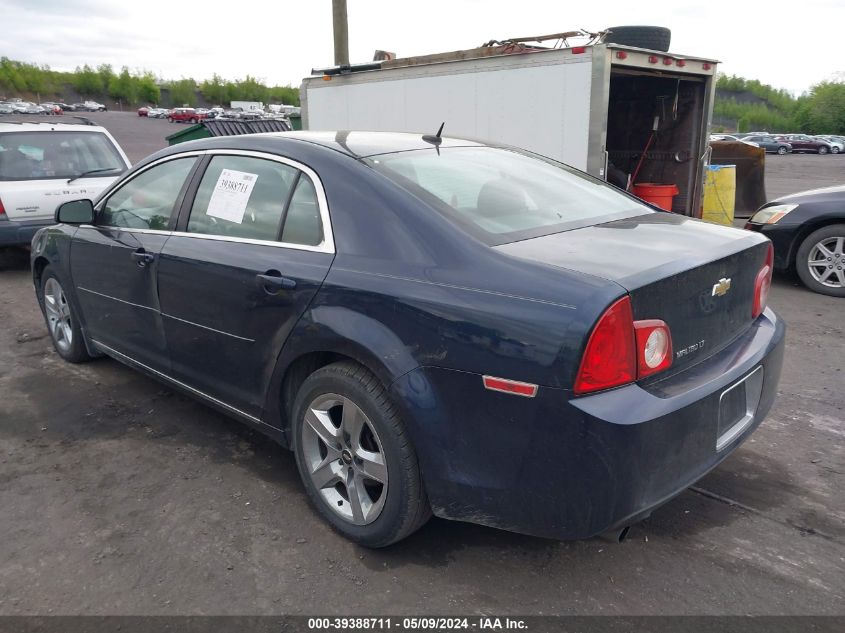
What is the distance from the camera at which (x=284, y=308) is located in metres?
2.90

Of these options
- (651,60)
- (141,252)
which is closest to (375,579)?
(141,252)

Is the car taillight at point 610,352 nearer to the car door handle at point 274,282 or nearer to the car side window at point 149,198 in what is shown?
the car door handle at point 274,282

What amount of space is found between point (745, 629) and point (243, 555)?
1.85 meters

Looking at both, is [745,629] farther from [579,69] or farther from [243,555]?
[579,69]

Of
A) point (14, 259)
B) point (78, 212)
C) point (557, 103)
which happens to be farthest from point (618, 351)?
point (14, 259)

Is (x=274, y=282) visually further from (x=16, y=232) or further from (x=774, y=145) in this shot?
(x=774, y=145)

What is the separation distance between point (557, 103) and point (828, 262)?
10.3ft

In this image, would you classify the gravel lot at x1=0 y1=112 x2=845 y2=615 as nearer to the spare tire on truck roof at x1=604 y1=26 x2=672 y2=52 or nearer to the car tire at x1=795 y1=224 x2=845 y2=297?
the car tire at x1=795 y1=224 x2=845 y2=297

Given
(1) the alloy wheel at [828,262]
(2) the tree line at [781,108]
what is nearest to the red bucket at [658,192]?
(1) the alloy wheel at [828,262]

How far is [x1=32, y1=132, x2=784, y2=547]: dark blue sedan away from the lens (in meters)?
2.19

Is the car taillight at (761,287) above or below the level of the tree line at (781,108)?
below

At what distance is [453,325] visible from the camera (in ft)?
7.66

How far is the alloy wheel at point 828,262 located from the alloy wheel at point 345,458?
5.79 metres

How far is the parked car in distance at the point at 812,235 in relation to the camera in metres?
6.71
